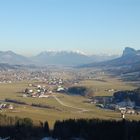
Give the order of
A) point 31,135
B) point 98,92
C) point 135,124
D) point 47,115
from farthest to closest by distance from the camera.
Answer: point 98,92 → point 47,115 → point 31,135 → point 135,124

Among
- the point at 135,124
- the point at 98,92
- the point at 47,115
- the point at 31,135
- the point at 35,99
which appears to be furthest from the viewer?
the point at 98,92

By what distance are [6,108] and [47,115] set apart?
43.5 ft

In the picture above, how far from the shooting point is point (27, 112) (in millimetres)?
89562

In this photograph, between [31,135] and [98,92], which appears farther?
[98,92]

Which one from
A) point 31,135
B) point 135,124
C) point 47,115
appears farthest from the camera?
point 47,115

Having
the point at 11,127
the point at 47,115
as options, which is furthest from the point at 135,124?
the point at 47,115

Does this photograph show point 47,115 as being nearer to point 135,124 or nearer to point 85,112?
point 85,112

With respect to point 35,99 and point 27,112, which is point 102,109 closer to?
point 27,112

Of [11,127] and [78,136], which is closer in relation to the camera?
[78,136]

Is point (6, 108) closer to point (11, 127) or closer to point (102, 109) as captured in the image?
point (102, 109)

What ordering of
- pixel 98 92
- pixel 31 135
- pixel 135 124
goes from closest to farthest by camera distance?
pixel 135 124
pixel 31 135
pixel 98 92

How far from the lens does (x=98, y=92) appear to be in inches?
5271

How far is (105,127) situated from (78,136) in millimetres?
3445

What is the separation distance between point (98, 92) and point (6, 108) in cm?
4302
